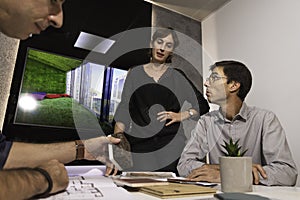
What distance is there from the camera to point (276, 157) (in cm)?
114

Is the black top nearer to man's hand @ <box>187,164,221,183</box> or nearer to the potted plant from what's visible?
man's hand @ <box>187,164,221,183</box>

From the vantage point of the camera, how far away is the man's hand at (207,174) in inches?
38.1

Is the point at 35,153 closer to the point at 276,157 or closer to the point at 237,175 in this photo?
the point at 237,175

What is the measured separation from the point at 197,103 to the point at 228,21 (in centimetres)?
122

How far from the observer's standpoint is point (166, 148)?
1403 millimetres

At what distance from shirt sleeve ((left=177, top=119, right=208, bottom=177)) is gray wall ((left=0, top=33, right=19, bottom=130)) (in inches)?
47.6

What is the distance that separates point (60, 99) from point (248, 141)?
1254mm

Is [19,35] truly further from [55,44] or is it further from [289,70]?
[289,70]

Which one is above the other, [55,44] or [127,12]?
[127,12]

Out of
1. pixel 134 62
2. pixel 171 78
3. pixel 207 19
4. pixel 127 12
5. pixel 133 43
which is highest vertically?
pixel 207 19

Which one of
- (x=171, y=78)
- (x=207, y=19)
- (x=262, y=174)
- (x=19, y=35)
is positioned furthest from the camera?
(x=207, y=19)

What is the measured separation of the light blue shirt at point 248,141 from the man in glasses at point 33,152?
1.56 feet

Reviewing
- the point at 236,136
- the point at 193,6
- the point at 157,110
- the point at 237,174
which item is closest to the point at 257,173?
the point at 237,174

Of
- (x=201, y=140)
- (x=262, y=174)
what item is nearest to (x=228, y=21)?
(x=201, y=140)
